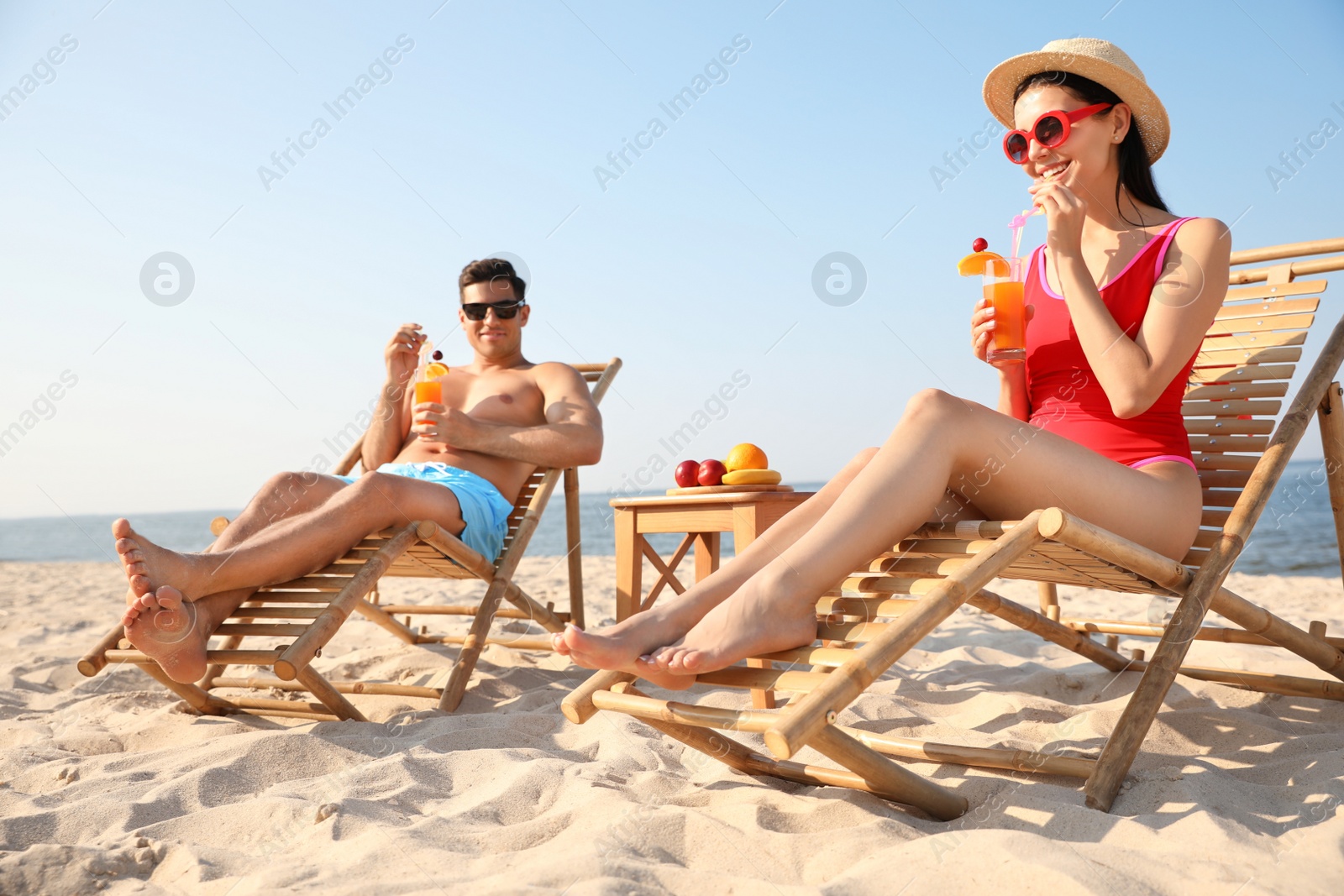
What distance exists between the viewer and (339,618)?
268cm

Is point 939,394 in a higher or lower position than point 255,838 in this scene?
higher

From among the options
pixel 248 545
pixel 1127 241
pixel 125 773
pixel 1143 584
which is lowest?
pixel 125 773

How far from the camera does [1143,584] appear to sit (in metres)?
2.21

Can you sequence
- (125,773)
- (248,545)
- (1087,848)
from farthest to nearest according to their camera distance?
1. (248,545)
2. (125,773)
3. (1087,848)

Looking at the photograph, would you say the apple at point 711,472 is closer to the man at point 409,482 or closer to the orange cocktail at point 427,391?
the man at point 409,482

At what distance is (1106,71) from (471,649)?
245cm

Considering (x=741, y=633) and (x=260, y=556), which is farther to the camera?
(x=260, y=556)

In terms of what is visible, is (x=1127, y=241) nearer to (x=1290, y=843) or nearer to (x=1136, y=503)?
(x=1136, y=503)

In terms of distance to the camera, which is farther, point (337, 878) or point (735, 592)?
point (735, 592)

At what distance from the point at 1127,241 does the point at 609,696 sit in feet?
5.36

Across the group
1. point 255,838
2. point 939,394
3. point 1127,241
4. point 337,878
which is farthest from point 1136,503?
point 255,838

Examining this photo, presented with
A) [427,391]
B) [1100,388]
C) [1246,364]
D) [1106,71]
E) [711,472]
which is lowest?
[711,472]

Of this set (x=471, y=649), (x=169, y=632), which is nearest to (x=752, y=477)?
(x=471, y=649)

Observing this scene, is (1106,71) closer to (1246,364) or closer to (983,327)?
(983,327)
